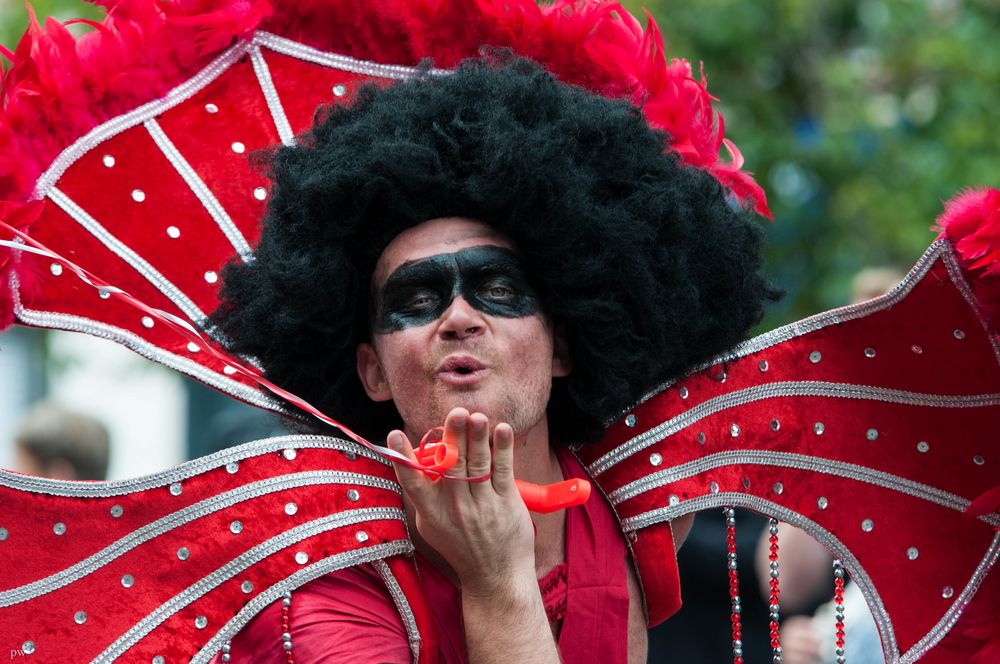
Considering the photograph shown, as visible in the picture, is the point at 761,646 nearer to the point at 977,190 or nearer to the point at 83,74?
the point at 977,190

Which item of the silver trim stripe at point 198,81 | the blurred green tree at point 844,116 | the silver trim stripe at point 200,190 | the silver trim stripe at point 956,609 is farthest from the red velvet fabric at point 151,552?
the blurred green tree at point 844,116

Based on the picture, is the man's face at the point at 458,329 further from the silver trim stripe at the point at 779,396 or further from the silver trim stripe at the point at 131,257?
the silver trim stripe at the point at 131,257

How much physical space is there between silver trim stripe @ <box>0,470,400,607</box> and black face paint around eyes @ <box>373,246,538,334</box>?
0.31m

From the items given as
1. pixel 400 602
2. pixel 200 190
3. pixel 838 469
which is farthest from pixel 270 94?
pixel 838 469

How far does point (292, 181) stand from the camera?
116 inches

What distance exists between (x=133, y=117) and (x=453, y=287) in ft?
2.92

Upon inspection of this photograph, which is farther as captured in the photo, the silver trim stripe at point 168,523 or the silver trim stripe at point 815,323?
the silver trim stripe at point 815,323

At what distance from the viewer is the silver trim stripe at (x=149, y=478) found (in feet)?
8.80

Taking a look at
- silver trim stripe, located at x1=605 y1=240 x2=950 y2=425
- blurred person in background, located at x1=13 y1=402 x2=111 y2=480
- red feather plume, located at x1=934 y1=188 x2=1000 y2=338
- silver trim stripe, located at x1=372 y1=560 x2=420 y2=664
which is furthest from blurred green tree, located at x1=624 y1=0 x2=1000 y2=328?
silver trim stripe, located at x1=372 y1=560 x2=420 y2=664

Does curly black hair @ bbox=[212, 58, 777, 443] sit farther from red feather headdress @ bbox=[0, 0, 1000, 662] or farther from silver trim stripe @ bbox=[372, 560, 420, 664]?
silver trim stripe @ bbox=[372, 560, 420, 664]

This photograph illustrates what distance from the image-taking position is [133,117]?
10.4ft

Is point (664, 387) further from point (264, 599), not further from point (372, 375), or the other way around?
point (264, 599)

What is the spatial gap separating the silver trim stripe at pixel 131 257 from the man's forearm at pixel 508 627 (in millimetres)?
936

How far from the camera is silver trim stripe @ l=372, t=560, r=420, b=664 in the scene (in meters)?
2.71
